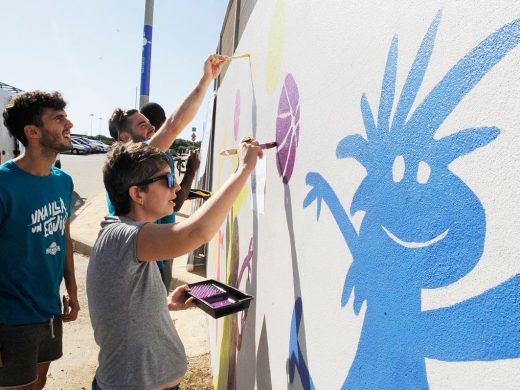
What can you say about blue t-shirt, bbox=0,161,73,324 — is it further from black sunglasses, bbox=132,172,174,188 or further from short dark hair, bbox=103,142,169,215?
black sunglasses, bbox=132,172,174,188

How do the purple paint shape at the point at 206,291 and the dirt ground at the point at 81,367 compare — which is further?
the dirt ground at the point at 81,367

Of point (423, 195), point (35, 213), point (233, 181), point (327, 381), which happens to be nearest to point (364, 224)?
point (423, 195)

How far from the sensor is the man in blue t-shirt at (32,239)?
6.16 feet

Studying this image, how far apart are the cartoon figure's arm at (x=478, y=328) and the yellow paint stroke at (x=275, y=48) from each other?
3.95 ft

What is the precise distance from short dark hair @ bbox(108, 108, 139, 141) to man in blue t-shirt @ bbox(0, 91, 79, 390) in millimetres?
394

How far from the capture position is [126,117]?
258 cm

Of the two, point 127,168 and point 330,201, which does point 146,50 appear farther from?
point 330,201

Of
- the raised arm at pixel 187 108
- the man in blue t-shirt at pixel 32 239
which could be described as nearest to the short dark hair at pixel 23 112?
the man in blue t-shirt at pixel 32 239

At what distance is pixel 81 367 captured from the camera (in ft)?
10.4

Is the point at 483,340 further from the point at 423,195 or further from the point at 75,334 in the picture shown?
the point at 75,334

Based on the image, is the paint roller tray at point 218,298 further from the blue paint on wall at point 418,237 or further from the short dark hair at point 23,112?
the short dark hair at point 23,112

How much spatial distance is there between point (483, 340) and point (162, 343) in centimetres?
122

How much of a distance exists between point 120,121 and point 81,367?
2223 mm

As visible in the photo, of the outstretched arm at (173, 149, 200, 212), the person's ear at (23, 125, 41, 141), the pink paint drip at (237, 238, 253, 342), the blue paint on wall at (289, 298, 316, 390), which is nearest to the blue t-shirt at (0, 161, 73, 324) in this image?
the person's ear at (23, 125, 41, 141)
